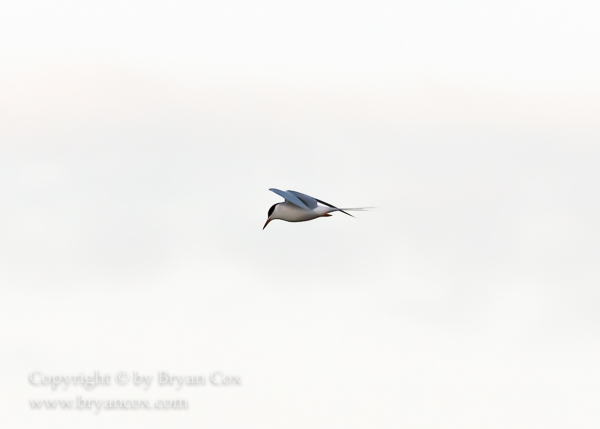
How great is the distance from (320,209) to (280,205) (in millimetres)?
1649

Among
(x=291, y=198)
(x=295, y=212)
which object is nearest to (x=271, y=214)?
(x=295, y=212)

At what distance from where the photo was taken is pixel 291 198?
38219mm

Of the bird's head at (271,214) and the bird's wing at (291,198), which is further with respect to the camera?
the bird's head at (271,214)

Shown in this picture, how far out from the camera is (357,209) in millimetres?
37469

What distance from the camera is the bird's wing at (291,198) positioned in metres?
37.7

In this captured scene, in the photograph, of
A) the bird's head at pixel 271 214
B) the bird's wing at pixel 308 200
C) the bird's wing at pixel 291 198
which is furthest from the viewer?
the bird's head at pixel 271 214

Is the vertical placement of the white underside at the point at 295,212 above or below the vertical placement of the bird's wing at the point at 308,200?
below

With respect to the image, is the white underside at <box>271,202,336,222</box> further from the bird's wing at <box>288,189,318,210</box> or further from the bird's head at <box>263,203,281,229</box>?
the bird's wing at <box>288,189,318,210</box>

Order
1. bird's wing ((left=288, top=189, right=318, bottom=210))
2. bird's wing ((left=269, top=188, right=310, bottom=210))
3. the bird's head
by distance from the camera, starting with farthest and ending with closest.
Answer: the bird's head → bird's wing ((left=288, top=189, right=318, bottom=210)) → bird's wing ((left=269, top=188, right=310, bottom=210))

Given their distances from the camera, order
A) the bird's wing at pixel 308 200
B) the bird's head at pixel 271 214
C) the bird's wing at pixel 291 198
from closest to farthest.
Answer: the bird's wing at pixel 291 198, the bird's wing at pixel 308 200, the bird's head at pixel 271 214

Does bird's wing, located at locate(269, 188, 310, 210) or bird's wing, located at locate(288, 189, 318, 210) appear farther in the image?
bird's wing, located at locate(288, 189, 318, 210)

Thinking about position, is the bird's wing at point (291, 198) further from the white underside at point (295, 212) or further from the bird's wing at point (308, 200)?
the white underside at point (295, 212)

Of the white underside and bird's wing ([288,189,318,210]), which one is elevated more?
bird's wing ([288,189,318,210])

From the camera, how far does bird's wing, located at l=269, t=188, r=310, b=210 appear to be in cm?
3766
